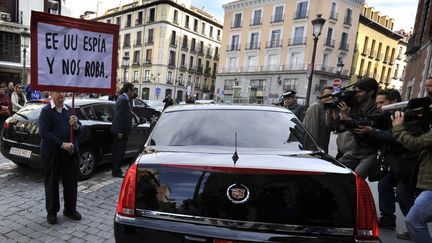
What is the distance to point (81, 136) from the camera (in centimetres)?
453

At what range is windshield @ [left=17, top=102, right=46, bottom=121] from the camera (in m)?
4.96

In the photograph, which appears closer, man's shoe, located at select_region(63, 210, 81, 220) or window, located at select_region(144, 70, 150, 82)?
man's shoe, located at select_region(63, 210, 81, 220)

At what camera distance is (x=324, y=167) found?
1.91 m

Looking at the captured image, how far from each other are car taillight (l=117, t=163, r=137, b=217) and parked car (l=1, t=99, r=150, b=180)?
2786 mm

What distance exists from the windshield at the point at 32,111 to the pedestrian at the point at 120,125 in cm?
126

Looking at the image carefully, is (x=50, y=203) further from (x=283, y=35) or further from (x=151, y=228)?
(x=283, y=35)

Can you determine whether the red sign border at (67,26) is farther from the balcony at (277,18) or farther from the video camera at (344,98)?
the balcony at (277,18)

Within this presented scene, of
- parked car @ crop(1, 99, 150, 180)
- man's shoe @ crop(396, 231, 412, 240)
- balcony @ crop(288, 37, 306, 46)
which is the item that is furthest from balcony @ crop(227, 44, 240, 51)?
man's shoe @ crop(396, 231, 412, 240)

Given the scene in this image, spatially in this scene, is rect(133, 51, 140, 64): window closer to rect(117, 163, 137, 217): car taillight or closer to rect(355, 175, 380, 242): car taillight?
rect(117, 163, 137, 217): car taillight

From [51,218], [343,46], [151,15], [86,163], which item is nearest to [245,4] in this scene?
[343,46]

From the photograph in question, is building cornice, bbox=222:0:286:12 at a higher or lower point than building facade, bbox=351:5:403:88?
higher

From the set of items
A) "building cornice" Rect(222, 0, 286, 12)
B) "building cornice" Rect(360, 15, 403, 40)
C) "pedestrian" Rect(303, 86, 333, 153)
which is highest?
"building cornice" Rect(222, 0, 286, 12)

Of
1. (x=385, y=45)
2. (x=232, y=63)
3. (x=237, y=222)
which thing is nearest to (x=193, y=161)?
(x=237, y=222)

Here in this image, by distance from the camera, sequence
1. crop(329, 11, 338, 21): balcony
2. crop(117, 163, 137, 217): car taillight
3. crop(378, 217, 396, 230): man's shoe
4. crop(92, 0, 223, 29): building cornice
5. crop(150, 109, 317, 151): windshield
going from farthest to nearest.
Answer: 1. crop(92, 0, 223, 29): building cornice
2. crop(329, 11, 338, 21): balcony
3. crop(378, 217, 396, 230): man's shoe
4. crop(150, 109, 317, 151): windshield
5. crop(117, 163, 137, 217): car taillight
